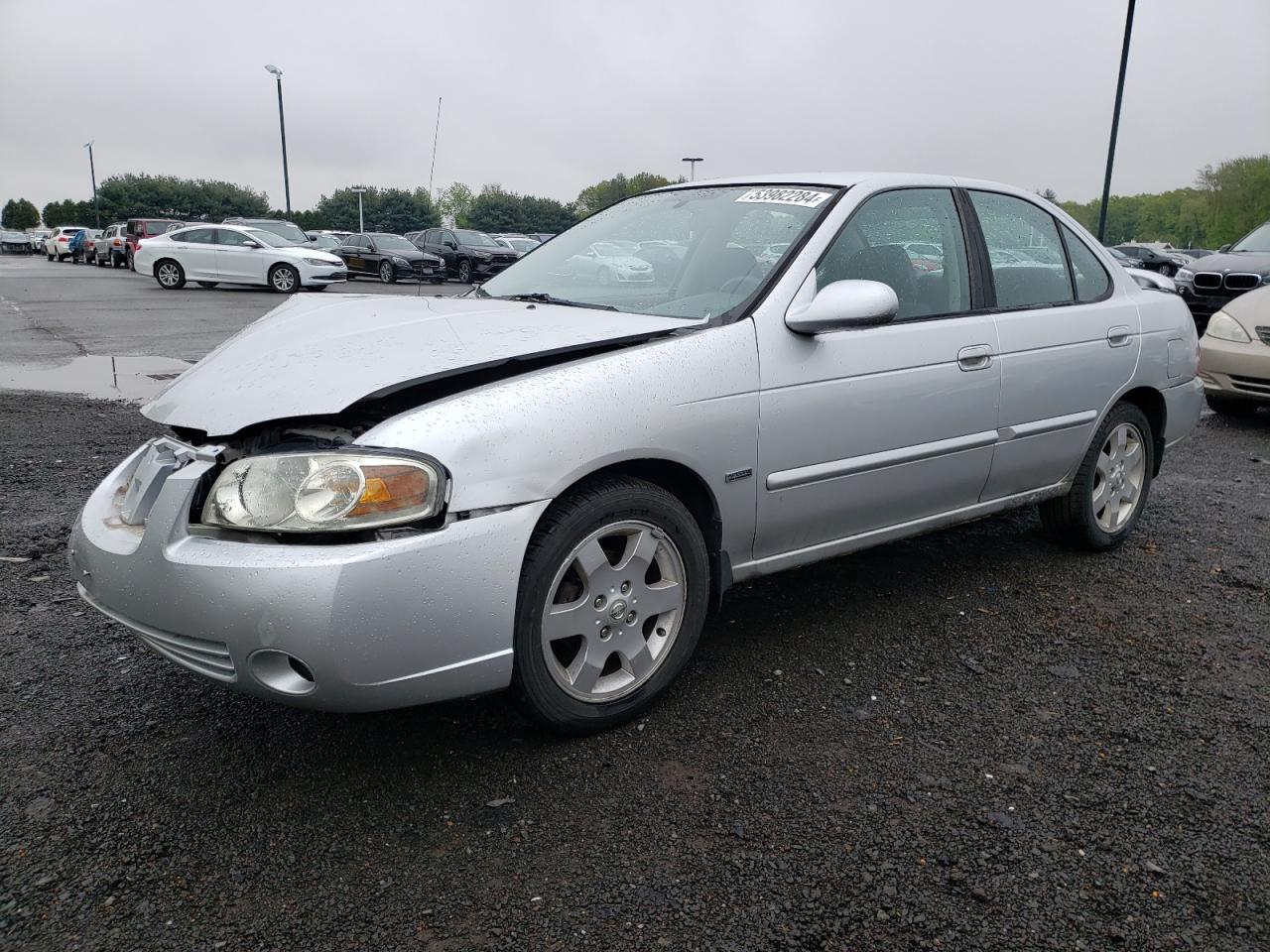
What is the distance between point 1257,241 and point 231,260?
64.1 feet

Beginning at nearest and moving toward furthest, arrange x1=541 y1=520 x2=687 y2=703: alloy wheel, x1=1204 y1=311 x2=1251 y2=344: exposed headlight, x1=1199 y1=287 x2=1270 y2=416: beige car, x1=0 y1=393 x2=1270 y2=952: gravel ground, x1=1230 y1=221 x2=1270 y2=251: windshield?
x1=0 y1=393 x2=1270 y2=952: gravel ground → x1=541 y1=520 x2=687 y2=703: alloy wheel → x1=1199 y1=287 x2=1270 y2=416: beige car → x1=1204 y1=311 x2=1251 y2=344: exposed headlight → x1=1230 y1=221 x2=1270 y2=251: windshield

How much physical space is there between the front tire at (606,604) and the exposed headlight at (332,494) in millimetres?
347

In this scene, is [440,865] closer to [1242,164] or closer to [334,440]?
[334,440]

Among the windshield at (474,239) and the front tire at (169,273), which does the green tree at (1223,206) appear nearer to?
the windshield at (474,239)

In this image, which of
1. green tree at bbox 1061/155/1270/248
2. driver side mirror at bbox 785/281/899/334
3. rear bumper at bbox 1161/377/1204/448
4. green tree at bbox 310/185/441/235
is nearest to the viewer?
driver side mirror at bbox 785/281/899/334

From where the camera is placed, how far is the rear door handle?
421 cm

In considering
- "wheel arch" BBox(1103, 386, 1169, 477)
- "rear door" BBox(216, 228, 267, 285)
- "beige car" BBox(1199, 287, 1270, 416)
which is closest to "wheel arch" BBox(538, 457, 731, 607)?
"wheel arch" BBox(1103, 386, 1169, 477)

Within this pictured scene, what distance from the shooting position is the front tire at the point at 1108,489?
430cm

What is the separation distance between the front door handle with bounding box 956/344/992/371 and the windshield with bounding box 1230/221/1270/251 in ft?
37.4

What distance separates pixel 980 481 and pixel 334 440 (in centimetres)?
241

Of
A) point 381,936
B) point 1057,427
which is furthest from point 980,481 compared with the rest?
point 381,936

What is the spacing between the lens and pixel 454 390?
2.54 meters

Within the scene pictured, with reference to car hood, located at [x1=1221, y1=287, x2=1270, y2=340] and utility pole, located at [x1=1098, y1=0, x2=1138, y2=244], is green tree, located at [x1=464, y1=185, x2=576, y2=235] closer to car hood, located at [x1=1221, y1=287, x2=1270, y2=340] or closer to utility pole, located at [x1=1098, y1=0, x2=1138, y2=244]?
utility pole, located at [x1=1098, y1=0, x2=1138, y2=244]

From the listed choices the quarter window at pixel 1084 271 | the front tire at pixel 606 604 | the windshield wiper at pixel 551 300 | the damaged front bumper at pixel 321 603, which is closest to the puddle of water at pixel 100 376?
the windshield wiper at pixel 551 300
